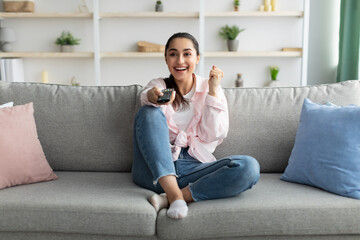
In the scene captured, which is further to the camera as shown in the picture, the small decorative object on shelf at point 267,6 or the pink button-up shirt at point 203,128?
the small decorative object on shelf at point 267,6

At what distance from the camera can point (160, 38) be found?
466 centimetres

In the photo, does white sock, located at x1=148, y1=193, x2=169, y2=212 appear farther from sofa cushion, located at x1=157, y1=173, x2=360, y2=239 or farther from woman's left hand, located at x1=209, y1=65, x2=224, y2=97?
woman's left hand, located at x1=209, y1=65, x2=224, y2=97

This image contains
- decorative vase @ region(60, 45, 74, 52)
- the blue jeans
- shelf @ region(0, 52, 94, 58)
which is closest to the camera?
the blue jeans

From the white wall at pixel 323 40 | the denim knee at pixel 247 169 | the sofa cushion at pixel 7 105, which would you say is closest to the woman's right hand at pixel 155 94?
the denim knee at pixel 247 169

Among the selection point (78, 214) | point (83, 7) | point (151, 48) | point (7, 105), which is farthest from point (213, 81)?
point (83, 7)

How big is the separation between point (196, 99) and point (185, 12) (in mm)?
2382

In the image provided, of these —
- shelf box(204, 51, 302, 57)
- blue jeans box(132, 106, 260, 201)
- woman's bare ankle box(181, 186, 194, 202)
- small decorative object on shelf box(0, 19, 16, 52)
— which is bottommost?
woman's bare ankle box(181, 186, 194, 202)

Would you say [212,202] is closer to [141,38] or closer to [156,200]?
[156,200]

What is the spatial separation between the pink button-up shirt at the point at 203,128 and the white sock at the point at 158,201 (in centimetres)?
27

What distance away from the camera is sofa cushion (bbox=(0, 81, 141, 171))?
2.14 m

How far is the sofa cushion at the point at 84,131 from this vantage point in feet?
7.02

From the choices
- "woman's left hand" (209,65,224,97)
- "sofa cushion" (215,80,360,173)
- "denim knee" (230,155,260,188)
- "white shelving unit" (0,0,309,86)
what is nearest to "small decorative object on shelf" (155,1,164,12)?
"white shelving unit" (0,0,309,86)

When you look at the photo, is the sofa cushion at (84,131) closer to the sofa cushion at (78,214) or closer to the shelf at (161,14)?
the sofa cushion at (78,214)

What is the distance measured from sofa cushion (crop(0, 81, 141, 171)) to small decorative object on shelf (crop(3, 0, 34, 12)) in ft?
8.36
